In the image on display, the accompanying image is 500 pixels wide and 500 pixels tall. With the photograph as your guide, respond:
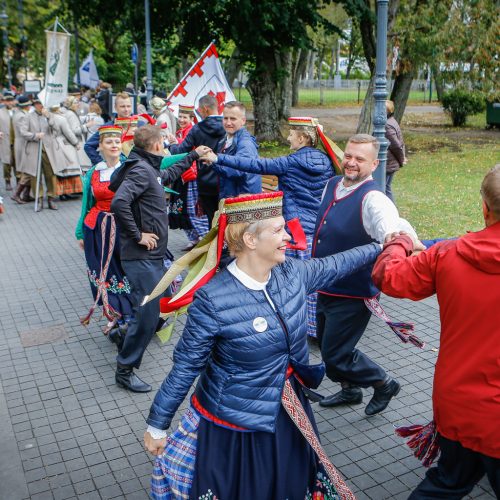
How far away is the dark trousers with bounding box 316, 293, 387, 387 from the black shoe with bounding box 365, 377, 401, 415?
0.67 feet

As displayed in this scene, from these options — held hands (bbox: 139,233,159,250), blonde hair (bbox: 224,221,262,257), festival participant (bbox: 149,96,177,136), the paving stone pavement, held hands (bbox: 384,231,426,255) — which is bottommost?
the paving stone pavement

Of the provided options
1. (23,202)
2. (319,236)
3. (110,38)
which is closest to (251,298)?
(319,236)

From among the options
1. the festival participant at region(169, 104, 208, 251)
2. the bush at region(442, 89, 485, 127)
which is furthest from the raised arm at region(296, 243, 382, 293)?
the bush at region(442, 89, 485, 127)

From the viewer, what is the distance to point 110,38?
3647cm

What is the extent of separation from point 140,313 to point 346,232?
1.84 meters

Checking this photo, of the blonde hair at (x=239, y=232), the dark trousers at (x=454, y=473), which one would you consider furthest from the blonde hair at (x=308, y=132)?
the dark trousers at (x=454, y=473)

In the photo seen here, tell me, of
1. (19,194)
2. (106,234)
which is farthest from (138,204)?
A: (19,194)

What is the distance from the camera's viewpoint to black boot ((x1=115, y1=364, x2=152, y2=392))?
17.6 feet

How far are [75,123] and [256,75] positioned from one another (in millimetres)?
8008

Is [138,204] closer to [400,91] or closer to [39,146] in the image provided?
[39,146]

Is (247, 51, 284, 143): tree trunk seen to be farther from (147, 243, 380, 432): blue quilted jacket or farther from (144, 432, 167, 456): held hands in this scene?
(144, 432, 167, 456): held hands

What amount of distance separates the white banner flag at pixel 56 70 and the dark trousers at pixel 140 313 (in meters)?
8.00

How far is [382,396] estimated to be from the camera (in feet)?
15.8

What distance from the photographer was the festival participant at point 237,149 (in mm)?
7105
